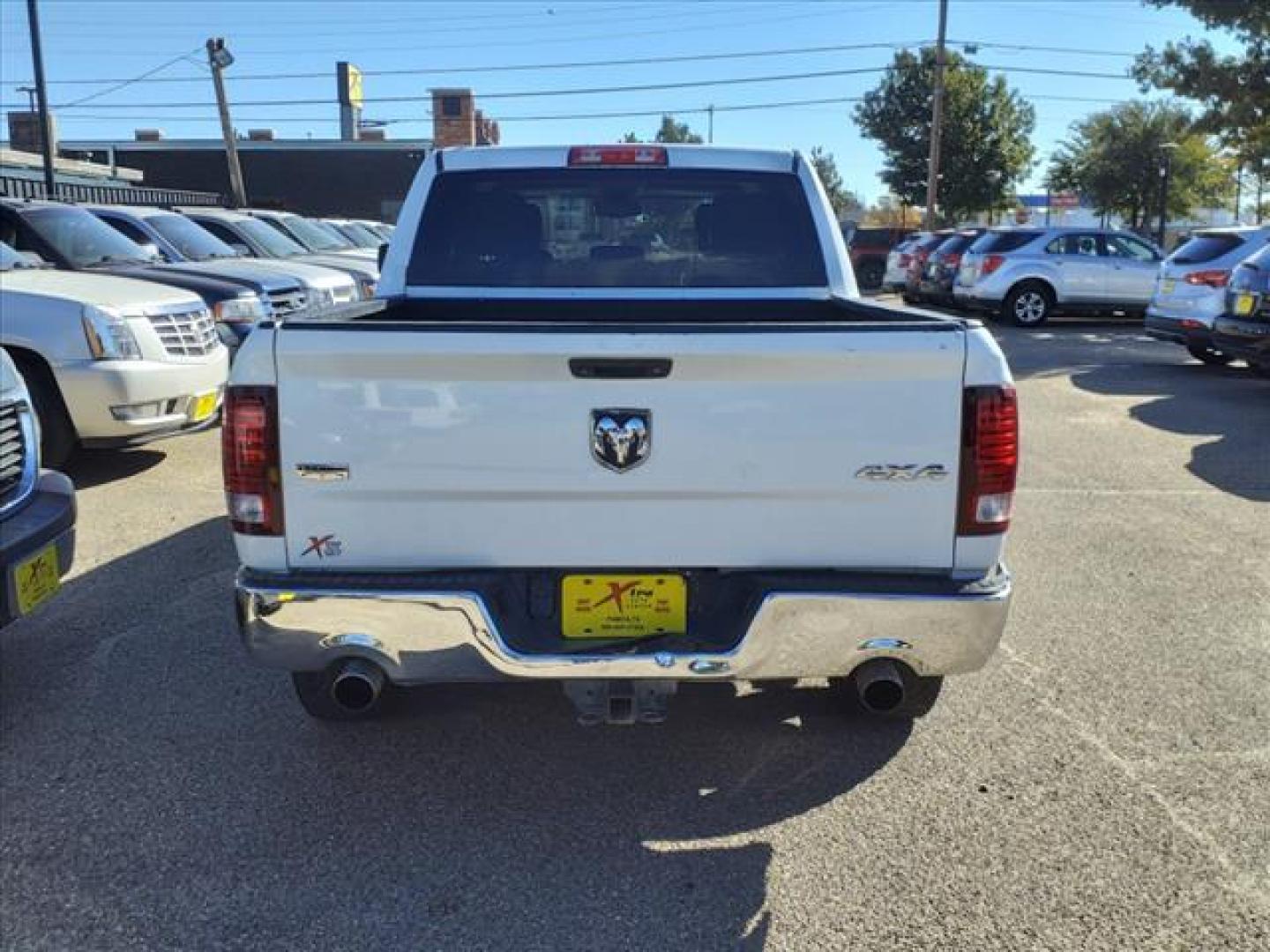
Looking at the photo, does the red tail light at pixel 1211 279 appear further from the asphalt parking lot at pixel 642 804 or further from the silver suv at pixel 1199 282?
the asphalt parking lot at pixel 642 804

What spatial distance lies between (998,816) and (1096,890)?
0.40 m

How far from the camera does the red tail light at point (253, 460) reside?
2.82m

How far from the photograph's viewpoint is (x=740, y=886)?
2912mm

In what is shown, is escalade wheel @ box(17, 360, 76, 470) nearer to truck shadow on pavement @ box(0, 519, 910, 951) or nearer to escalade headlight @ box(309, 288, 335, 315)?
truck shadow on pavement @ box(0, 519, 910, 951)

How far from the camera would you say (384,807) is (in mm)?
3311

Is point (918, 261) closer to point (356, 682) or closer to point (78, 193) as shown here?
point (78, 193)

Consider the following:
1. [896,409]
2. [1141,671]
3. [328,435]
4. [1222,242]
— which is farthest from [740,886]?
[1222,242]

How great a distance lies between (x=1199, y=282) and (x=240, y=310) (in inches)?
405

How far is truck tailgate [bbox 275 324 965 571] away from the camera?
9.13 feet

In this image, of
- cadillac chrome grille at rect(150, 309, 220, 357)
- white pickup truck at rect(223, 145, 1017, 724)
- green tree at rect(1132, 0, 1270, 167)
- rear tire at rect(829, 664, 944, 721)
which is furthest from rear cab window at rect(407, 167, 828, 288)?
green tree at rect(1132, 0, 1270, 167)

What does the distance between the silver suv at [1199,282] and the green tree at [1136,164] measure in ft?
107

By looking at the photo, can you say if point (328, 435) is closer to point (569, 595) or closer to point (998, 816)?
point (569, 595)

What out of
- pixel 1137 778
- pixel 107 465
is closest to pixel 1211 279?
pixel 1137 778

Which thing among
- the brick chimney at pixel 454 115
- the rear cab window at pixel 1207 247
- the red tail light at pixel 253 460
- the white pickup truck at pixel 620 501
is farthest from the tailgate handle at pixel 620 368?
A: the brick chimney at pixel 454 115
